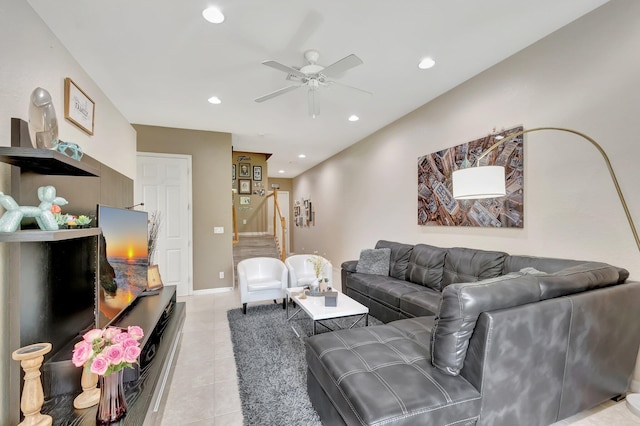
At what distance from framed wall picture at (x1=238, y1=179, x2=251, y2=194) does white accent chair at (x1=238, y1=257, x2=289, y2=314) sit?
13.3 ft

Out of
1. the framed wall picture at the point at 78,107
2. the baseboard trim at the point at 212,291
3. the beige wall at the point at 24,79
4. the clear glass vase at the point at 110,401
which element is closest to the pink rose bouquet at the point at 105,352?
the clear glass vase at the point at 110,401

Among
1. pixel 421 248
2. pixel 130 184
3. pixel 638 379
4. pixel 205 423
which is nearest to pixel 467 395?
pixel 205 423

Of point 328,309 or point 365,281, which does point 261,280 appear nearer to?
point 365,281

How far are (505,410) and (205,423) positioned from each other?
1.80m

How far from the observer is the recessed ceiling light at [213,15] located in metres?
2.08

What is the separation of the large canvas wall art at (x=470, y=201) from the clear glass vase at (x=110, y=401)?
3368 mm

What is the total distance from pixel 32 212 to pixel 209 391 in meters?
1.71

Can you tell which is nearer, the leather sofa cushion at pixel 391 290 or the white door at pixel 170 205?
the leather sofa cushion at pixel 391 290

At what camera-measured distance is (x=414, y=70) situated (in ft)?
9.86

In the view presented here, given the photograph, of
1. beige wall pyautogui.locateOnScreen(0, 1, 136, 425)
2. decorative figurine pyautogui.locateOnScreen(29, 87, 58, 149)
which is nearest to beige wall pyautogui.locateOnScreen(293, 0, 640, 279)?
decorative figurine pyautogui.locateOnScreen(29, 87, 58, 149)

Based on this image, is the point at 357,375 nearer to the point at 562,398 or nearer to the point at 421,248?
the point at 562,398

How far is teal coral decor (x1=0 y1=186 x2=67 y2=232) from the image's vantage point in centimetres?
118

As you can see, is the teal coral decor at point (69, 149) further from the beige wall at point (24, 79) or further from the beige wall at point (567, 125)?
the beige wall at point (567, 125)

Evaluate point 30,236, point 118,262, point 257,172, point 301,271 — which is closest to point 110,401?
point 30,236
